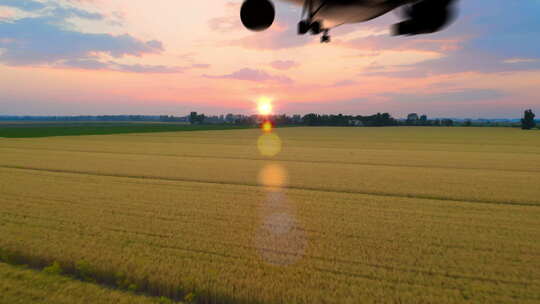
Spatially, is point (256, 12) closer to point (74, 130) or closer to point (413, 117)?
point (74, 130)

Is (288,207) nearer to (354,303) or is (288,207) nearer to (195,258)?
(195,258)

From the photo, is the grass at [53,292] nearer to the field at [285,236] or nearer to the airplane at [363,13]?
the field at [285,236]

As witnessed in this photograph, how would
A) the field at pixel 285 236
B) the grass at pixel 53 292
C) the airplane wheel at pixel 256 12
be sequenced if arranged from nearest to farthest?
the airplane wheel at pixel 256 12
the grass at pixel 53 292
the field at pixel 285 236

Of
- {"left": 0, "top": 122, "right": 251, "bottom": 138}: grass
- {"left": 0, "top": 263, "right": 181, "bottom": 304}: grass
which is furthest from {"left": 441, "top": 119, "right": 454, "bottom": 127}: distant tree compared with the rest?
{"left": 0, "top": 263, "right": 181, "bottom": 304}: grass

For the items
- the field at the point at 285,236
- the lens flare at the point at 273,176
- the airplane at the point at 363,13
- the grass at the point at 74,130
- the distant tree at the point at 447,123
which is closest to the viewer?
the airplane at the point at 363,13

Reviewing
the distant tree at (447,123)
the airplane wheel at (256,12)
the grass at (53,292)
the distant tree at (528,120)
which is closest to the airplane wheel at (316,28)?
the airplane wheel at (256,12)

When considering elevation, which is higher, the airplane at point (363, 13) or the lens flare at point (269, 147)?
the airplane at point (363, 13)

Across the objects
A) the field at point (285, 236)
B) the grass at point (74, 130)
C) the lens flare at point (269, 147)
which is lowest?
the field at point (285, 236)
